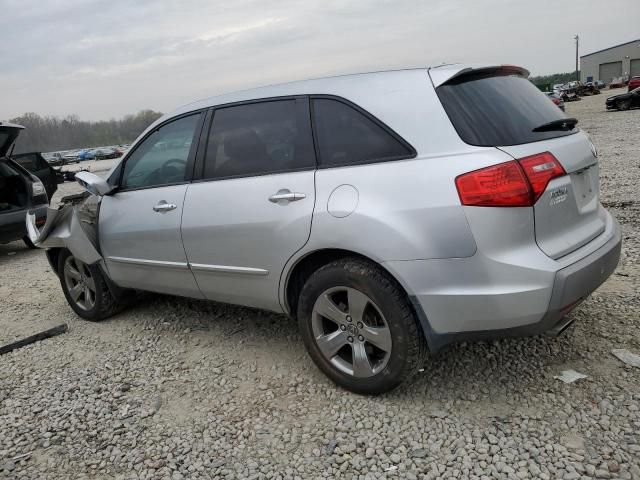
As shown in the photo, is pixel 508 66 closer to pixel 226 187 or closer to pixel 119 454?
pixel 226 187

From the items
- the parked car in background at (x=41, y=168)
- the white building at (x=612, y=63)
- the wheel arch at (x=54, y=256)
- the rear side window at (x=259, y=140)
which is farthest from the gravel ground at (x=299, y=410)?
the white building at (x=612, y=63)

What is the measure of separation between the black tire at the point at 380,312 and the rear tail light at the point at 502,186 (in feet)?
1.92

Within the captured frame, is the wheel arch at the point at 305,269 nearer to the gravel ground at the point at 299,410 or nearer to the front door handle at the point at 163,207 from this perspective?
the gravel ground at the point at 299,410

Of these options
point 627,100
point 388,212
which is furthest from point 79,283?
point 627,100

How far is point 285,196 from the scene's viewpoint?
9.53 ft

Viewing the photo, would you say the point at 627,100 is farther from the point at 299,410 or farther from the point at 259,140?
the point at 299,410

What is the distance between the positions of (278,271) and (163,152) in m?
1.42

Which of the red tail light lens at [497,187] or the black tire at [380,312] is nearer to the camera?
the red tail light lens at [497,187]

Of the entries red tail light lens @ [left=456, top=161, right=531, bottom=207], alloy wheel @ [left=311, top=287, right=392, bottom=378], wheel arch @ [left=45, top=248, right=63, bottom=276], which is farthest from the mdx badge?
wheel arch @ [left=45, top=248, right=63, bottom=276]

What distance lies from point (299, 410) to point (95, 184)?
2.30 m

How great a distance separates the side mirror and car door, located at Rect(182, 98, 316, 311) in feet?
2.92

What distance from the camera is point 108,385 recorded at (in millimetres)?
3393

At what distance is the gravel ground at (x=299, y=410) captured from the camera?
2418 mm

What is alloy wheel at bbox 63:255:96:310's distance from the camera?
4445mm
